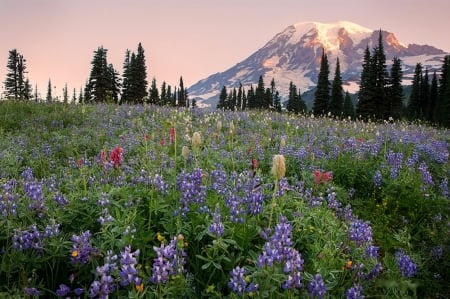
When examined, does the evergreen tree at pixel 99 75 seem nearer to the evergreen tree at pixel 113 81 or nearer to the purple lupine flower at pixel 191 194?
the evergreen tree at pixel 113 81

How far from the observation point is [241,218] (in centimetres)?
331

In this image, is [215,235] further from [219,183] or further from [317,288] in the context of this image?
[219,183]

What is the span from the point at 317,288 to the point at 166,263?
3.38 feet

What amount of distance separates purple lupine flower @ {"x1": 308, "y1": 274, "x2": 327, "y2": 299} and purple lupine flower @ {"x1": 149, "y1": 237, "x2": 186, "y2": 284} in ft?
2.95

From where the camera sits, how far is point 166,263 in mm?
2484

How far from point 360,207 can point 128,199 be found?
3.63m

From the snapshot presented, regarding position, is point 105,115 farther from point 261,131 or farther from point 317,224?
point 317,224

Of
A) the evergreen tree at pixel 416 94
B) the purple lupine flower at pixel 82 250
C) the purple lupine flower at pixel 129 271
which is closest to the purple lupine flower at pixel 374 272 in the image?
the purple lupine flower at pixel 129 271

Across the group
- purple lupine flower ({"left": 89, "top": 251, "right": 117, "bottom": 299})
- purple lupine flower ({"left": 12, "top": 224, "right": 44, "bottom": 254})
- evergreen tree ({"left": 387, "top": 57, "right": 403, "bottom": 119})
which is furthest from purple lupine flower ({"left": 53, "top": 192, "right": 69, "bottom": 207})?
evergreen tree ({"left": 387, "top": 57, "right": 403, "bottom": 119})

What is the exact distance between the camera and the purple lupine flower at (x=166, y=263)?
243 cm

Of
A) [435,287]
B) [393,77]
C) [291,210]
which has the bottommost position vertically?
[435,287]

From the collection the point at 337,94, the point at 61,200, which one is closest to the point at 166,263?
the point at 61,200

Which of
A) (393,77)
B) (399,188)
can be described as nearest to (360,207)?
(399,188)

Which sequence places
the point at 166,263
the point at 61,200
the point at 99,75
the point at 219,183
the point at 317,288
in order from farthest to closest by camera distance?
the point at 99,75 → the point at 219,183 → the point at 61,200 → the point at 317,288 → the point at 166,263
